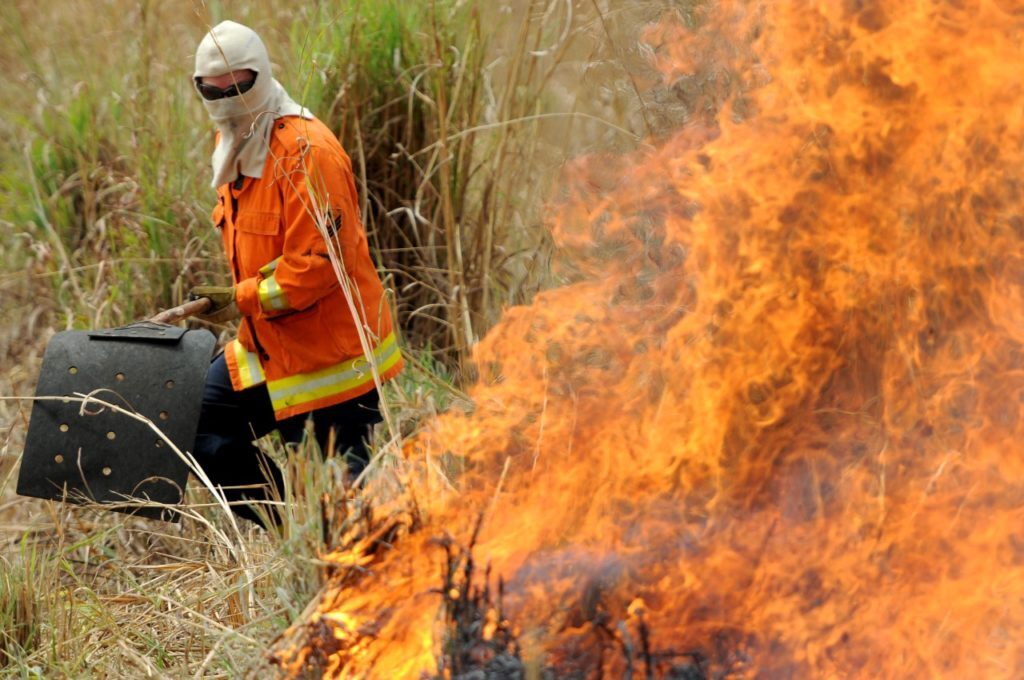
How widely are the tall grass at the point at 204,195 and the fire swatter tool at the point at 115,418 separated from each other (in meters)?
0.19

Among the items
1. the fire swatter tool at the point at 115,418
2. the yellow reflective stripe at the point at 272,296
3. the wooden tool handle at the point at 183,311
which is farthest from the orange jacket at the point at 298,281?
the fire swatter tool at the point at 115,418

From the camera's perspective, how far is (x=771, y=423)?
113 inches

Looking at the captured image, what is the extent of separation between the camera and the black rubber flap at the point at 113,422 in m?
3.59

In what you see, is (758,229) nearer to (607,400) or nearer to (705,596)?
(607,400)

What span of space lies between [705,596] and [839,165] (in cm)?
112

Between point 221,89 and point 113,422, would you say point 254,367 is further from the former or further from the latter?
point 221,89

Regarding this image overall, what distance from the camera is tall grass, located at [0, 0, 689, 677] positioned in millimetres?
3195

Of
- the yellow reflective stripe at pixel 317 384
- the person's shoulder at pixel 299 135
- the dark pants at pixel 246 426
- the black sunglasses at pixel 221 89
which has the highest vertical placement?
the black sunglasses at pixel 221 89

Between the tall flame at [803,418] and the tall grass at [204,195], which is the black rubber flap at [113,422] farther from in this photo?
the tall flame at [803,418]

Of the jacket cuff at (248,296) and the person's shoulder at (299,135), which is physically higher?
the person's shoulder at (299,135)

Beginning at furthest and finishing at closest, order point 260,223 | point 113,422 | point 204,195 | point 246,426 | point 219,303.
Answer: point 204,195, point 246,426, point 219,303, point 260,223, point 113,422

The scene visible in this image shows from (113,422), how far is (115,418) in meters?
0.01

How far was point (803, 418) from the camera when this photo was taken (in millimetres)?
2902

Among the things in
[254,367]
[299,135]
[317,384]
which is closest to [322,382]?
[317,384]
